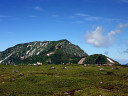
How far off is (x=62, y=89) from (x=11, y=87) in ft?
53.0

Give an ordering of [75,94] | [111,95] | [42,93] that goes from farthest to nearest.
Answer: [42,93], [75,94], [111,95]

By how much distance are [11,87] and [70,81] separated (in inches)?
755

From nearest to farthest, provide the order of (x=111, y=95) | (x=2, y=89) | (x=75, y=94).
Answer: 1. (x=111, y=95)
2. (x=75, y=94)
3. (x=2, y=89)

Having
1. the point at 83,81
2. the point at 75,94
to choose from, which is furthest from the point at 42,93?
the point at 83,81

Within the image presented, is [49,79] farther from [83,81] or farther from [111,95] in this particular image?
[111,95]

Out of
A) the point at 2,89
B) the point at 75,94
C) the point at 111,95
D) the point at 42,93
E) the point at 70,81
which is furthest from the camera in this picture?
the point at 70,81

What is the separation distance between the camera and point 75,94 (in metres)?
37.3

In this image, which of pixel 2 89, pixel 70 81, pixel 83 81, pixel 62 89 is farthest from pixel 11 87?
pixel 83 81

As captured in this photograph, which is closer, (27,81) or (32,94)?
(32,94)

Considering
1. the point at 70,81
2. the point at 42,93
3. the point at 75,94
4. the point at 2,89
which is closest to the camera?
the point at 75,94

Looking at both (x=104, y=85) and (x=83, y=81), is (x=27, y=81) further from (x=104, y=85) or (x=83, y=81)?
(x=104, y=85)

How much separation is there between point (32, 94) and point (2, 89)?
1054cm

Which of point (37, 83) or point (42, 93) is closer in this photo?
point (42, 93)

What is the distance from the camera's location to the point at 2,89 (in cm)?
4297
